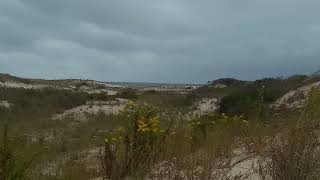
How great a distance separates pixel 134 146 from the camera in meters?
6.14

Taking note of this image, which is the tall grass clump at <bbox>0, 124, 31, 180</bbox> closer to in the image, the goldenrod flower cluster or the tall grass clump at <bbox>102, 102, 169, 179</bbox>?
the tall grass clump at <bbox>102, 102, 169, 179</bbox>

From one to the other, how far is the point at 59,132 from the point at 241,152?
11.1 m

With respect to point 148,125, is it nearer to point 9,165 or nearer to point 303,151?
point 9,165

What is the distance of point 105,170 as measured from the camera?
6301mm

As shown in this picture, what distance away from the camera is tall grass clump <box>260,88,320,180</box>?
5.21 metres

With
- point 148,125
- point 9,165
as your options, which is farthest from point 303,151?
point 9,165

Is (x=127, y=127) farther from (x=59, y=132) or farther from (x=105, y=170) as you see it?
(x=59, y=132)

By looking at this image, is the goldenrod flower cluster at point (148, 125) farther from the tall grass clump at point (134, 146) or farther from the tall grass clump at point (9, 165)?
the tall grass clump at point (9, 165)

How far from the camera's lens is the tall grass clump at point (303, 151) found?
5.21 metres

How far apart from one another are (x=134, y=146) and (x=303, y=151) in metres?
1.79

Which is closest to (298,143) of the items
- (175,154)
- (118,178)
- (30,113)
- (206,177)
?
(206,177)

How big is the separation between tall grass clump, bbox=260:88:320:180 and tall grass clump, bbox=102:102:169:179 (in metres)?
1.26

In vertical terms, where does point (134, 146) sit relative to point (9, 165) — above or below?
above

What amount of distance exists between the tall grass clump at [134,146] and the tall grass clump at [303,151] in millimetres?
1255
